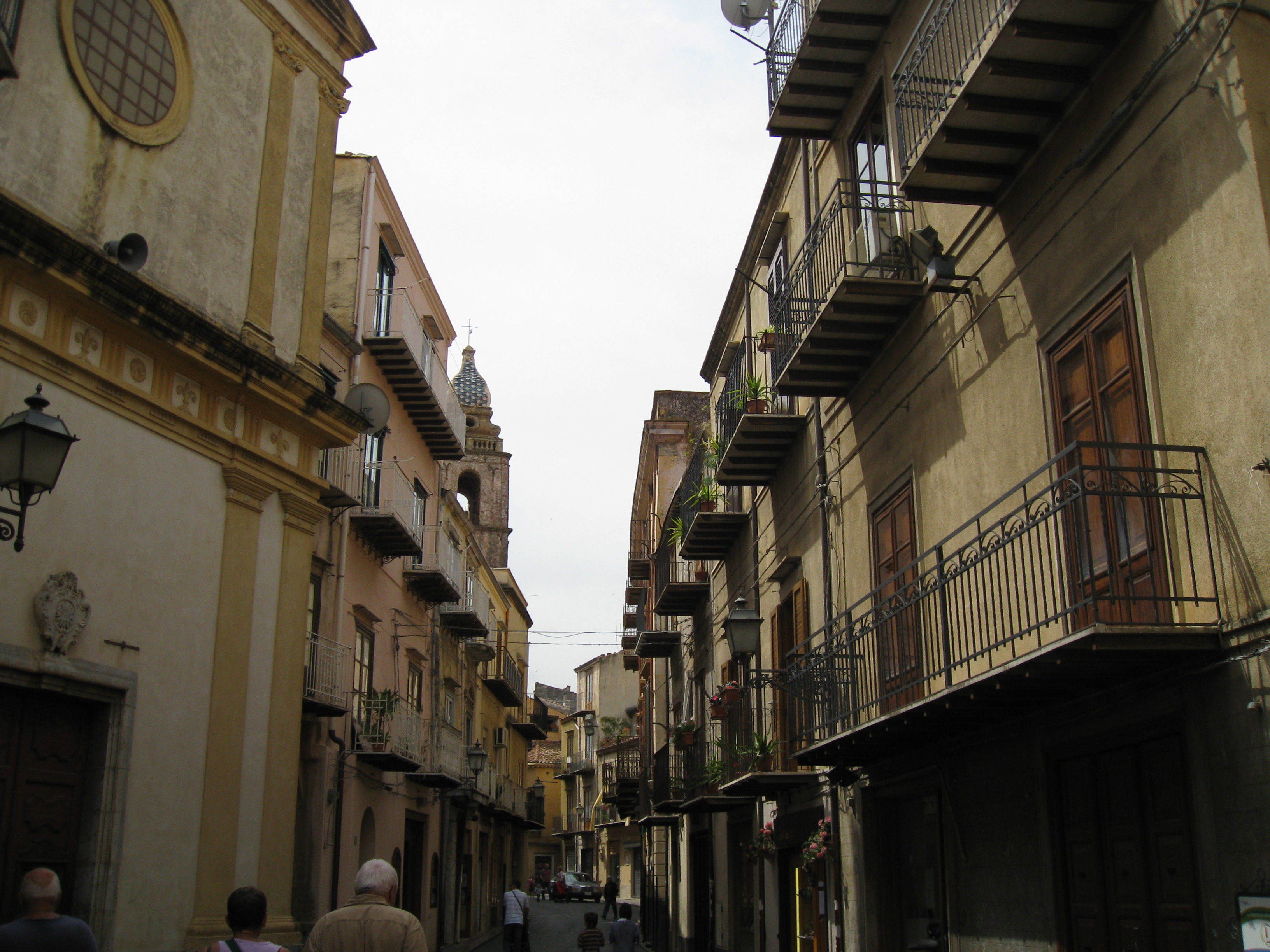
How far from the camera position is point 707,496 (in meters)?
18.4

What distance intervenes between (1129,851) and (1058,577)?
1.72m

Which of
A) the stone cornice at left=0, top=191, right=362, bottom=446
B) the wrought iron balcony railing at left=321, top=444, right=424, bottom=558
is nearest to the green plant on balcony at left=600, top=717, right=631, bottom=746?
the wrought iron balcony railing at left=321, top=444, right=424, bottom=558

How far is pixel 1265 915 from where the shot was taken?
5602 mm

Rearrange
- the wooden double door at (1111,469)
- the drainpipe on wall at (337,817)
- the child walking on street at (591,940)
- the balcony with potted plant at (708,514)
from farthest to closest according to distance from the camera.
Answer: the balcony with potted plant at (708,514) → the drainpipe on wall at (337,817) → the child walking on street at (591,940) → the wooden double door at (1111,469)

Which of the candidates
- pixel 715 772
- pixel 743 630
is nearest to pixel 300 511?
pixel 743 630

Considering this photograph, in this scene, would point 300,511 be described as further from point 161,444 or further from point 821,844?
point 821,844

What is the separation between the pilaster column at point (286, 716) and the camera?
11.2 meters

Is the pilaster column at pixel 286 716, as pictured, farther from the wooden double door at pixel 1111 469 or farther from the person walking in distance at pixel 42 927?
the wooden double door at pixel 1111 469

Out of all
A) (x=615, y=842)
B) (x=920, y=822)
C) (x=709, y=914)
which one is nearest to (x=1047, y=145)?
(x=920, y=822)

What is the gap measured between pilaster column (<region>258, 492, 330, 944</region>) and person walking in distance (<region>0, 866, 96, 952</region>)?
516 centimetres

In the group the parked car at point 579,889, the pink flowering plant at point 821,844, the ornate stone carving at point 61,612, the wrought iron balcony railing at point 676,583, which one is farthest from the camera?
the parked car at point 579,889

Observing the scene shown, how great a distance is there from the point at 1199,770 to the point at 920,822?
15.3ft

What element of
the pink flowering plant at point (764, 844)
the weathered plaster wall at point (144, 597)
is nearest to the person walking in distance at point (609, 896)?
the pink flowering plant at point (764, 844)

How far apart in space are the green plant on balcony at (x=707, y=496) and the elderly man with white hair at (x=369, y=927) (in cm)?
1289
